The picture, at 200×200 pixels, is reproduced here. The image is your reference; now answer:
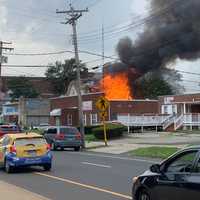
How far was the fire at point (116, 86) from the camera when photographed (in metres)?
59.4

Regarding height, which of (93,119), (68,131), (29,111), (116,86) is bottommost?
(68,131)

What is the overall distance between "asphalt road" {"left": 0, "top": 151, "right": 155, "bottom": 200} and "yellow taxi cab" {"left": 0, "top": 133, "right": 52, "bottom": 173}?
339 millimetres

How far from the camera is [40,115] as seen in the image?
97750mm

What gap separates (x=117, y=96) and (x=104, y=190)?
4871cm

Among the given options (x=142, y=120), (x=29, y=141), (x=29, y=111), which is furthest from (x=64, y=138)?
(x=29, y=111)

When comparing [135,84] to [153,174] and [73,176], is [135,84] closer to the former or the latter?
[73,176]

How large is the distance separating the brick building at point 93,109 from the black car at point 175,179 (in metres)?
52.2

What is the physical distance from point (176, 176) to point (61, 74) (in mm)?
122215

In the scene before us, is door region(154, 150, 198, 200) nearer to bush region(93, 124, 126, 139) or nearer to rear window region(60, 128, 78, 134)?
rear window region(60, 128, 78, 134)

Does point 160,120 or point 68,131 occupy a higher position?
point 160,120

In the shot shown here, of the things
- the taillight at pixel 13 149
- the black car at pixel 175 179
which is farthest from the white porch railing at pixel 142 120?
the black car at pixel 175 179

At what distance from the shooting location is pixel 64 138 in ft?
121

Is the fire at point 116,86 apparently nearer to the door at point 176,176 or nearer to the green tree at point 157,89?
the green tree at point 157,89

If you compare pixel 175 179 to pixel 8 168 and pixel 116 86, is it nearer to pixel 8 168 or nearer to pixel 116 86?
pixel 8 168
